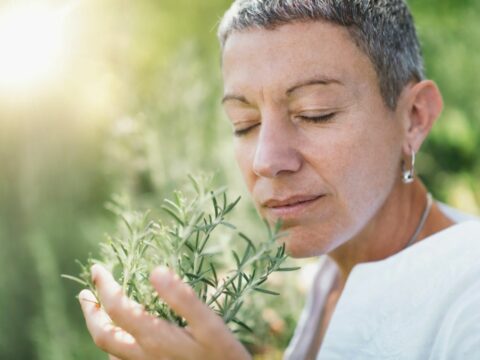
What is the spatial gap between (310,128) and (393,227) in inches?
15.1

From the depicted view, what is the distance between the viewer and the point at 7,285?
2203 mm

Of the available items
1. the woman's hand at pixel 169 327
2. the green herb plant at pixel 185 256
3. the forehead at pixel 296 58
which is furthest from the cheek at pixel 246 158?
the woman's hand at pixel 169 327

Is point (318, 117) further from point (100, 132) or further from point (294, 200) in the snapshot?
point (100, 132)

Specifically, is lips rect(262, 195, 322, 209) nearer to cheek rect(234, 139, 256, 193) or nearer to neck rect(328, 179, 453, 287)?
cheek rect(234, 139, 256, 193)

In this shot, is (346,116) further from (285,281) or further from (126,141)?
Answer: (126,141)

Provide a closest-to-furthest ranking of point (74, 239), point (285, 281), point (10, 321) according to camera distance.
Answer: point (285, 281) → point (10, 321) → point (74, 239)

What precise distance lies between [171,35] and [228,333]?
9.73 ft

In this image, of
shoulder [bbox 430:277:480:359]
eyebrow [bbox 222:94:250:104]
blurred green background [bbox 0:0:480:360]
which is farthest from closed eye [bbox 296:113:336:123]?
blurred green background [bbox 0:0:480:360]

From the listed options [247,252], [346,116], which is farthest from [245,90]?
[247,252]

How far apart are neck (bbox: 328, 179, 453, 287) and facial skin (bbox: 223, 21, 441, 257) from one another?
147mm

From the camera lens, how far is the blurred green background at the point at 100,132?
206 cm

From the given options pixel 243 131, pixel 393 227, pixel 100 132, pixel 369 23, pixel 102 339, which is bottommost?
pixel 102 339

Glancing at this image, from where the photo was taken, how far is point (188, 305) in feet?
2.34

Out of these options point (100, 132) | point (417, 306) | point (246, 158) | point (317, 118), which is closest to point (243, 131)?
point (246, 158)
